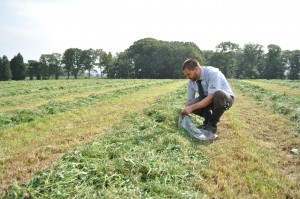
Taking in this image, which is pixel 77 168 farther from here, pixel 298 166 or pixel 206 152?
pixel 298 166

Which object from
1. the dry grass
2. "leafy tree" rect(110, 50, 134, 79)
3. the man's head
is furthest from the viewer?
"leafy tree" rect(110, 50, 134, 79)

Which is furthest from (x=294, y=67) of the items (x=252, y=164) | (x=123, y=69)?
(x=252, y=164)

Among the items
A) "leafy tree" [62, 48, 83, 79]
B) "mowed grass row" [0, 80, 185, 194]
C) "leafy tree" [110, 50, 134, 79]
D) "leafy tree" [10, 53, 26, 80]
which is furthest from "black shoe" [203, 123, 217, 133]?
"leafy tree" [62, 48, 83, 79]

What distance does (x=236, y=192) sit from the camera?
4.12m

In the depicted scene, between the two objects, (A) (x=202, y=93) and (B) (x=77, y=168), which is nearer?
(B) (x=77, y=168)

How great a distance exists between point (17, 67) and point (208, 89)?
8171 centimetres

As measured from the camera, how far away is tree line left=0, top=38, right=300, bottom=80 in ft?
280

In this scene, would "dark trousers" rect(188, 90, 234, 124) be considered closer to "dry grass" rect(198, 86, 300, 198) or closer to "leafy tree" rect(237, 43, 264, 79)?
"dry grass" rect(198, 86, 300, 198)

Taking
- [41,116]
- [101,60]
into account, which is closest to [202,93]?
[41,116]

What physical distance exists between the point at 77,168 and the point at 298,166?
13.0ft

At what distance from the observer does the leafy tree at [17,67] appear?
78688 millimetres

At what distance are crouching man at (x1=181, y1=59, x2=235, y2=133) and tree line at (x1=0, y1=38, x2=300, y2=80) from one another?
7535cm

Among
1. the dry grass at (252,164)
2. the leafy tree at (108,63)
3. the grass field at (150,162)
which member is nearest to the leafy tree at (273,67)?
the leafy tree at (108,63)

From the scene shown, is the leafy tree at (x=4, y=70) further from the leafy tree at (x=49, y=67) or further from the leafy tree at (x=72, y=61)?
the leafy tree at (x=72, y=61)
